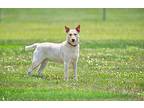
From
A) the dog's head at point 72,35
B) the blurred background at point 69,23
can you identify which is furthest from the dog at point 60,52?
the blurred background at point 69,23

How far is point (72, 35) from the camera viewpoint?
9.55 m

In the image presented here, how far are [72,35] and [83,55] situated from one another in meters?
0.46

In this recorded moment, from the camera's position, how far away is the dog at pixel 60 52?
31.5 feet

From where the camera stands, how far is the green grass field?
948 cm

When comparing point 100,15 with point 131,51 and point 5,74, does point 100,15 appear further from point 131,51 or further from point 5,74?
point 5,74

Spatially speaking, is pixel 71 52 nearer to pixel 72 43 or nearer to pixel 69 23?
pixel 72 43

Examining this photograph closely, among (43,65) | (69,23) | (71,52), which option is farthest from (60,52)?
(69,23)

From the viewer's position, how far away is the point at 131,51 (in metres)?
9.98

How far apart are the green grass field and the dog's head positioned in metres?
0.23

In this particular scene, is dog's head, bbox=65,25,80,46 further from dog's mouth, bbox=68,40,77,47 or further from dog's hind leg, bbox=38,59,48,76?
dog's hind leg, bbox=38,59,48,76

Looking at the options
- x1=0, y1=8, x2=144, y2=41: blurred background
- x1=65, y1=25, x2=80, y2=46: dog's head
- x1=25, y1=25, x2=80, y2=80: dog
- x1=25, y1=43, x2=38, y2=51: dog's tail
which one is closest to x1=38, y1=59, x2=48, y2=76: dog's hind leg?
x1=25, y1=25, x2=80, y2=80: dog

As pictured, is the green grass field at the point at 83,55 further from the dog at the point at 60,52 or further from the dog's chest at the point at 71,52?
the dog's chest at the point at 71,52
